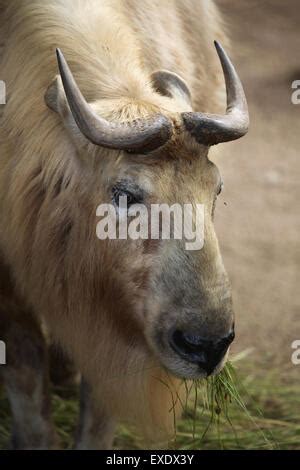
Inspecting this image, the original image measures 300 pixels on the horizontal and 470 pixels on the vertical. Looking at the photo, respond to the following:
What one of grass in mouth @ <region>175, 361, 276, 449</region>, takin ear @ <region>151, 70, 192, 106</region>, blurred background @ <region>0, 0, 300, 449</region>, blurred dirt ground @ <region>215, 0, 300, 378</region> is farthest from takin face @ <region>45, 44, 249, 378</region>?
blurred dirt ground @ <region>215, 0, 300, 378</region>

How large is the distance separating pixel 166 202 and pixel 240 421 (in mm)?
1872

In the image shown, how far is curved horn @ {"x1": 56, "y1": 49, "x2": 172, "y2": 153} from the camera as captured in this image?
3131 millimetres

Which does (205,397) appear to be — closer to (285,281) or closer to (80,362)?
(80,362)

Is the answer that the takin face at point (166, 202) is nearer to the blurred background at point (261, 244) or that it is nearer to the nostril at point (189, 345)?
the nostril at point (189, 345)

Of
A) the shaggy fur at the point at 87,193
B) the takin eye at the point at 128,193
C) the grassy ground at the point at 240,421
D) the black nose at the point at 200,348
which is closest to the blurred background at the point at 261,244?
the grassy ground at the point at 240,421

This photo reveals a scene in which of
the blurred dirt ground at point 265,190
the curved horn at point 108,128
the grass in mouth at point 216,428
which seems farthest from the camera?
the blurred dirt ground at point 265,190

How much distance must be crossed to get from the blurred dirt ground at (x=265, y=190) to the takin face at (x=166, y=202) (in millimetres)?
1624

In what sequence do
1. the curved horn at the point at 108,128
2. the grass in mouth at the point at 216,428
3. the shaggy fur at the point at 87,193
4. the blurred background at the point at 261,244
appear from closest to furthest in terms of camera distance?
1. the curved horn at the point at 108,128
2. the shaggy fur at the point at 87,193
3. the grass in mouth at the point at 216,428
4. the blurred background at the point at 261,244

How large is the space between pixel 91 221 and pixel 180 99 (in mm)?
575

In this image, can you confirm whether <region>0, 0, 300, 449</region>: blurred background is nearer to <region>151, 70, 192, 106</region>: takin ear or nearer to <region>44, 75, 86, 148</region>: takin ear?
<region>151, 70, 192, 106</region>: takin ear

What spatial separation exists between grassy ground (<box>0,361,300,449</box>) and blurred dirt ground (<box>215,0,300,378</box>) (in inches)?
8.6

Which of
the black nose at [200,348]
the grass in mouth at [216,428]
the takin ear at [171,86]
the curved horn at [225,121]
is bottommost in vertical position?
the grass in mouth at [216,428]

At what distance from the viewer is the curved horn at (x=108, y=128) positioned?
313 cm

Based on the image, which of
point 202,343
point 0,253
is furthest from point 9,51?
point 202,343
